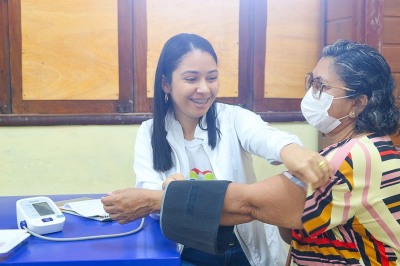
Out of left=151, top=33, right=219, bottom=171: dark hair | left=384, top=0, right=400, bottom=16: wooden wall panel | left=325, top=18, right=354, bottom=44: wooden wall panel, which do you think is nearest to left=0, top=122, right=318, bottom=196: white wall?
left=151, top=33, right=219, bottom=171: dark hair

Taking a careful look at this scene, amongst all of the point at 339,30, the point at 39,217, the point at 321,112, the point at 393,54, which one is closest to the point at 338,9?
Result: the point at 339,30

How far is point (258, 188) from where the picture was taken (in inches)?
45.4

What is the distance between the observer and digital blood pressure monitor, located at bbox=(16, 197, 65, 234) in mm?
1224

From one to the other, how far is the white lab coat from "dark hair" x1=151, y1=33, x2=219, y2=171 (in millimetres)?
22

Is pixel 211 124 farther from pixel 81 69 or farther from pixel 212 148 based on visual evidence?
pixel 81 69

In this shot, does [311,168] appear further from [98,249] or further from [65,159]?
[65,159]

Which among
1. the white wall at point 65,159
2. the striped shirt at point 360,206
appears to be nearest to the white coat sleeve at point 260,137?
the striped shirt at point 360,206

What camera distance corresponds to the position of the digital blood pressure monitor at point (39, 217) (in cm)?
122

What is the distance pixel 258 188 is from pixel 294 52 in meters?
1.80

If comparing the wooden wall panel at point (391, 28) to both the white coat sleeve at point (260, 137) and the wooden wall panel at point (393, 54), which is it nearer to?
the wooden wall panel at point (393, 54)

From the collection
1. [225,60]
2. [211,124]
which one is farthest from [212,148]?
[225,60]

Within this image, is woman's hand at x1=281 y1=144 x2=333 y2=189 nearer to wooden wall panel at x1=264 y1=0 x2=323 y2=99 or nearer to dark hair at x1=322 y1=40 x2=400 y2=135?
dark hair at x1=322 y1=40 x2=400 y2=135

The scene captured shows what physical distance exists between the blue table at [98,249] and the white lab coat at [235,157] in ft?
0.77

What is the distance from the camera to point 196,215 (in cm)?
113
